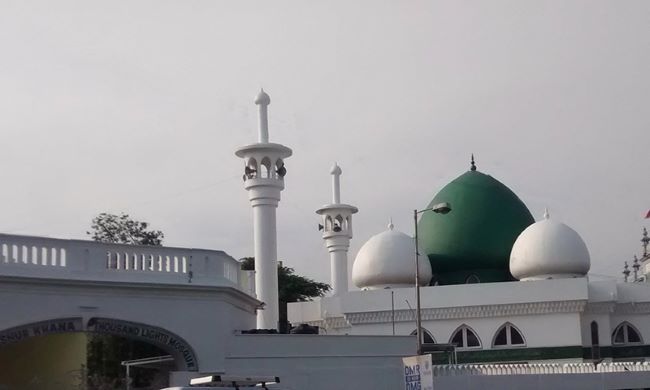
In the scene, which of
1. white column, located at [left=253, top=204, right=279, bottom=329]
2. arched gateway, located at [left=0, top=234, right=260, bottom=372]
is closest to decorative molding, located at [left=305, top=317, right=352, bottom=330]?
white column, located at [left=253, top=204, right=279, bottom=329]

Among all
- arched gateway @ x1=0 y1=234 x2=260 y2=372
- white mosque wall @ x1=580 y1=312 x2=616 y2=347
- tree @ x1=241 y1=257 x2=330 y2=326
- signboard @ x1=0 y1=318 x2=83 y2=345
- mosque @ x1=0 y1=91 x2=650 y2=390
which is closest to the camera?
signboard @ x1=0 y1=318 x2=83 y2=345

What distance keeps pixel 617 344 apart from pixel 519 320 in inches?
146

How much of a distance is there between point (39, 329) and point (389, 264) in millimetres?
20629

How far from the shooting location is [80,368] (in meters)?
22.8

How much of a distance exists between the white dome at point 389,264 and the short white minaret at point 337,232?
1.83m

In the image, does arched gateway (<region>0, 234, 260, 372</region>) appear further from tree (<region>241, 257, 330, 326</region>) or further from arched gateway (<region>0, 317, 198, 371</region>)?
tree (<region>241, 257, 330, 326</region>)

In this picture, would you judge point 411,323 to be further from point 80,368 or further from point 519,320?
point 80,368

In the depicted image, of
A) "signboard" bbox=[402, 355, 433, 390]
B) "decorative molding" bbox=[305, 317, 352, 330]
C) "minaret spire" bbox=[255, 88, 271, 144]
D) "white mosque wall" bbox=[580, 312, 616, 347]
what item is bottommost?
"signboard" bbox=[402, 355, 433, 390]

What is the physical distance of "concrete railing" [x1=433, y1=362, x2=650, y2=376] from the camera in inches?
1039

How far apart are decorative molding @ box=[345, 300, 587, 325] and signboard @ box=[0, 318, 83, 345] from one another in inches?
749

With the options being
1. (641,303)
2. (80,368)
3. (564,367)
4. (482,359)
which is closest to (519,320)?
(482,359)

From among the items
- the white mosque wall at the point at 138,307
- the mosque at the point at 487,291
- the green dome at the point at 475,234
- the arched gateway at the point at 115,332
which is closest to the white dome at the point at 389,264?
the mosque at the point at 487,291

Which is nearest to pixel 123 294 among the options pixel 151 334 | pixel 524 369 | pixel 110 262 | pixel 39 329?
pixel 110 262

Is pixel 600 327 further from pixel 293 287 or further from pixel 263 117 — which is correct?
pixel 293 287
